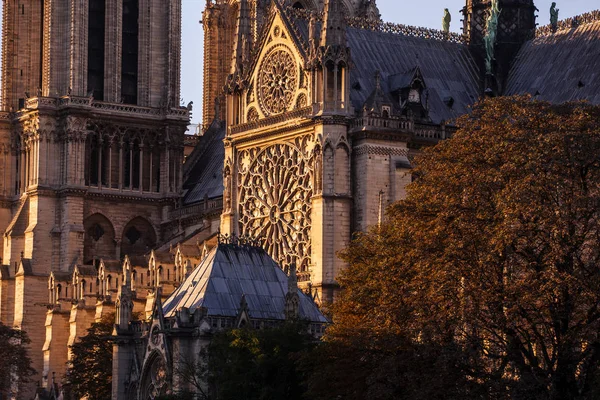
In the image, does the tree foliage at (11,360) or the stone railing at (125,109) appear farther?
the stone railing at (125,109)

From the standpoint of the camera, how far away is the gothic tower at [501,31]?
103 metres

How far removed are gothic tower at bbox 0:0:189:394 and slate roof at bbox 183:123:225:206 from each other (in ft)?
4.48

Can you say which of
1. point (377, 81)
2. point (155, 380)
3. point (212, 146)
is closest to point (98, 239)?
point (212, 146)

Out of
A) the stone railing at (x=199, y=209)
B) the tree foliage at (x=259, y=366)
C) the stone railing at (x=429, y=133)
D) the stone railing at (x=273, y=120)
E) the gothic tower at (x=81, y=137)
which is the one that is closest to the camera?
the tree foliage at (x=259, y=366)

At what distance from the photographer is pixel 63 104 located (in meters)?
122

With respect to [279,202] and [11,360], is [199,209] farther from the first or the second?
[279,202]

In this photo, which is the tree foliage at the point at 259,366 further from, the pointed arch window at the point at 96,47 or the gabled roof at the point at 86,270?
the pointed arch window at the point at 96,47

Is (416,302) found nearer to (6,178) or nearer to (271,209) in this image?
(271,209)

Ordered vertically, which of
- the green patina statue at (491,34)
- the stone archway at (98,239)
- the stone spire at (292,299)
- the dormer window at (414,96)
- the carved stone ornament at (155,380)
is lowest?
the carved stone ornament at (155,380)

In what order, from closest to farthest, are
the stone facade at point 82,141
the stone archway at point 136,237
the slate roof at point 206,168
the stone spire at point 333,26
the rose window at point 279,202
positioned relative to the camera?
the stone spire at point 333,26 → the rose window at point 279,202 → the stone facade at point 82,141 → the slate roof at point 206,168 → the stone archway at point 136,237

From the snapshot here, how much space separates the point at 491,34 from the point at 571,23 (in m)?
4.98

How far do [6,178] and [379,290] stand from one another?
67.7 metres

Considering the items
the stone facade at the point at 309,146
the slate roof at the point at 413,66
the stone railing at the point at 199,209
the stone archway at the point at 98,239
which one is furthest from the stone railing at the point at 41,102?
the slate roof at the point at 413,66

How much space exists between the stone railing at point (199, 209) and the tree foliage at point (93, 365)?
1631cm
